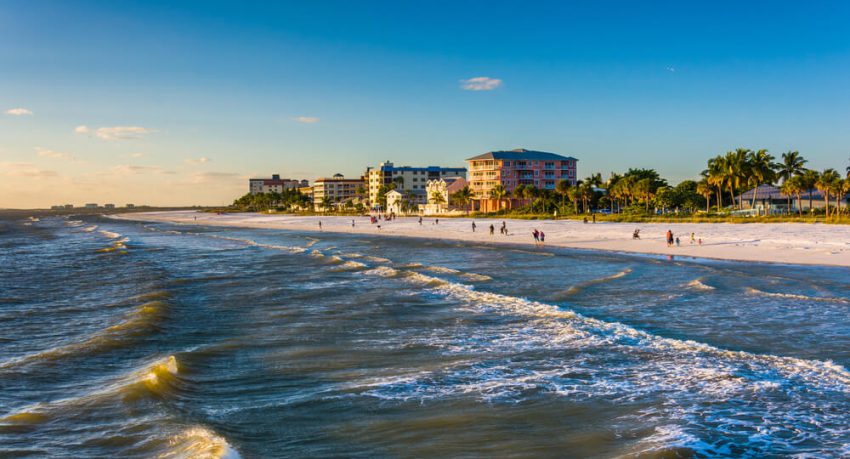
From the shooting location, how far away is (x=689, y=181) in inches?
4897

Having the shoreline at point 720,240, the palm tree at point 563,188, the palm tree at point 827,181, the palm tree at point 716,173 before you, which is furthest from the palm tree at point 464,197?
the palm tree at point 827,181

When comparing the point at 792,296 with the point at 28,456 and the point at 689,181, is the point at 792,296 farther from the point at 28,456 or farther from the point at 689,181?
the point at 689,181

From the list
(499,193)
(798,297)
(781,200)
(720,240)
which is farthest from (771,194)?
(798,297)

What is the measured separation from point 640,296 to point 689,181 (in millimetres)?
106623

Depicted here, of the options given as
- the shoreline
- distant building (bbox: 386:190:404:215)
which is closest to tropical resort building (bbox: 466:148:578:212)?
distant building (bbox: 386:190:404:215)

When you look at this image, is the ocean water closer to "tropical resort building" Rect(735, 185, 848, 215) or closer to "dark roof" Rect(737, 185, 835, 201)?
"tropical resort building" Rect(735, 185, 848, 215)

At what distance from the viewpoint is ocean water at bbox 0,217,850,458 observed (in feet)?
35.8

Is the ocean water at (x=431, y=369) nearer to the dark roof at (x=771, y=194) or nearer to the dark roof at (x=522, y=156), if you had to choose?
the dark roof at (x=771, y=194)

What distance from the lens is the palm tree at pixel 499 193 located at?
14657 centimetres

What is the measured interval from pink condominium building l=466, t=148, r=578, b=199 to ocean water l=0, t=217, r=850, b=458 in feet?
407

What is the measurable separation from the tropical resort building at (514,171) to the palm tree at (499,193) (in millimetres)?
2124

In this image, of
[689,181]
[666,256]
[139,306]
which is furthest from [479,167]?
[139,306]

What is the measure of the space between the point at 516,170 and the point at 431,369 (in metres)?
144

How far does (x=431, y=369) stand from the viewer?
15.5m
